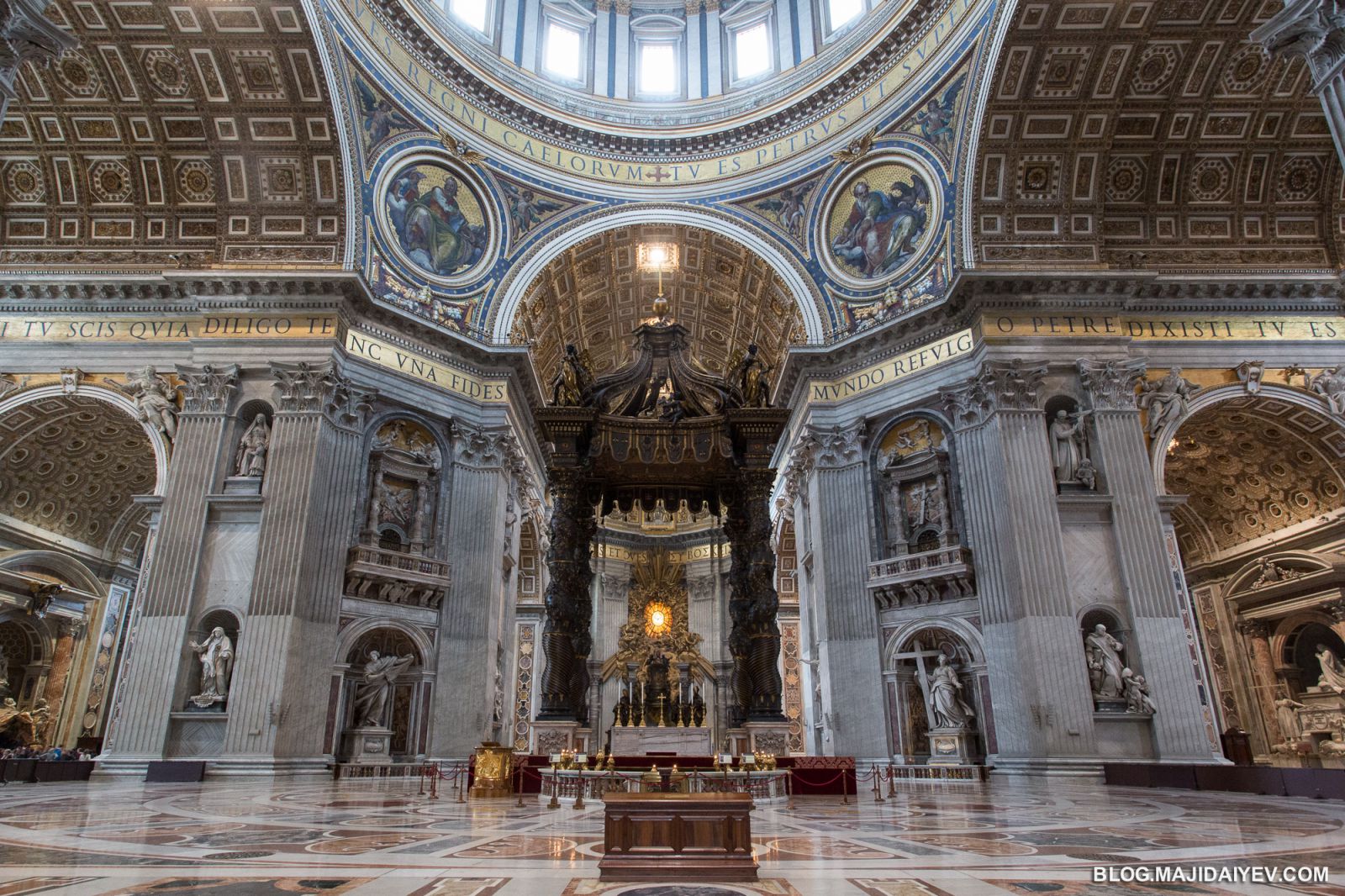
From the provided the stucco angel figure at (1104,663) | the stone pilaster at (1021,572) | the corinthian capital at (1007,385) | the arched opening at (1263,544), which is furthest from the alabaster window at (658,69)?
the stucco angel figure at (1104,663)

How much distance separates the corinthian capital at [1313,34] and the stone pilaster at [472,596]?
1484 centimetres

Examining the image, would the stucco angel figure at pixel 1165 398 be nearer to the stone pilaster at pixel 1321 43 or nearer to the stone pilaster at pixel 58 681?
the stone pilaster at pixel 1321 43

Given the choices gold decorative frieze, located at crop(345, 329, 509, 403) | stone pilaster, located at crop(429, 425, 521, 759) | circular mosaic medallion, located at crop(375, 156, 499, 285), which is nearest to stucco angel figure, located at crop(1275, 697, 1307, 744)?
stone pilaster, located at crop(429, 425, 521, 759)

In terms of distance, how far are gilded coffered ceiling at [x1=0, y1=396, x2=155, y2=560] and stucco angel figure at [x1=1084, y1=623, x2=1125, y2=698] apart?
18.9 m

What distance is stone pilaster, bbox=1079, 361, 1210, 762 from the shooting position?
13.6 metres

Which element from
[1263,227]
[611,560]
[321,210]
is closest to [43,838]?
[321,210]

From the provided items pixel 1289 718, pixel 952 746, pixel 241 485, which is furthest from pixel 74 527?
pixel 1289 718

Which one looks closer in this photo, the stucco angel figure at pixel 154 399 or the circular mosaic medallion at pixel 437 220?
the stucco angel figure at pixel 154 399

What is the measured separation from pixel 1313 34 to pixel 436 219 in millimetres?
16378

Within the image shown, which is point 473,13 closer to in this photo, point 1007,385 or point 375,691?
point 1007,385

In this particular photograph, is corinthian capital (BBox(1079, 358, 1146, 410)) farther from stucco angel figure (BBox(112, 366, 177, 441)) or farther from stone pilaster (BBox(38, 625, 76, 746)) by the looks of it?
stone pilaster (BBox(38, 625, 76, 746))

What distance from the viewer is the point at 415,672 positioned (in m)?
16.2

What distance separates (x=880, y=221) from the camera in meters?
19.2

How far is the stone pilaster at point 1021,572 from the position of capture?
13.7 m
